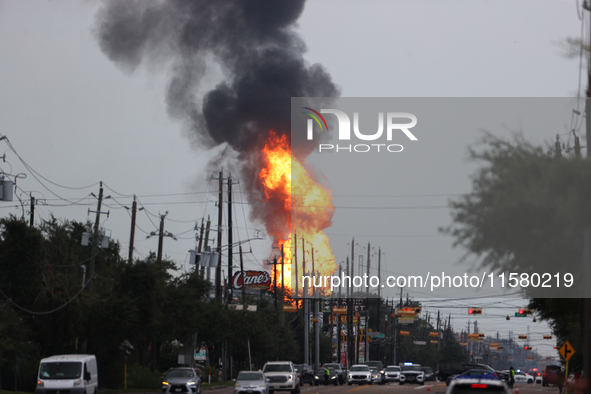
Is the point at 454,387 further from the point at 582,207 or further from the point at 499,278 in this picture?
the point at 499,278

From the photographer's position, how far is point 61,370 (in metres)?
32.8

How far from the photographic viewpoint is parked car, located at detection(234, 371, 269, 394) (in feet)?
114

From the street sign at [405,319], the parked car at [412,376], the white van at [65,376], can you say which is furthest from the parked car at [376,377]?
the white van at [65,376]

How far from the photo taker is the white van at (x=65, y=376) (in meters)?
32.3

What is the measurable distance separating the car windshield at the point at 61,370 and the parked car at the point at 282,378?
1270 centimetres

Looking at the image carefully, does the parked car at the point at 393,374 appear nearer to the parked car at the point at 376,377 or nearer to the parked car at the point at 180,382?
the parked car at the point at 376,377

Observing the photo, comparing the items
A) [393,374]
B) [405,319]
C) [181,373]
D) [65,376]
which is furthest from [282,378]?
[405,319]

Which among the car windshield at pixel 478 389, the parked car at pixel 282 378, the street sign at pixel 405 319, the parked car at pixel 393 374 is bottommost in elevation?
the parked car at pixel 393 374

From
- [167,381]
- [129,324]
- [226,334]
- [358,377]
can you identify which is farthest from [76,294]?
[358,377]

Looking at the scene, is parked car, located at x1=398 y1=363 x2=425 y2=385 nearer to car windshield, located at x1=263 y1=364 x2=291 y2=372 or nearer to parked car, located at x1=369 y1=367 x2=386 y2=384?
parked car, located at x1=369 y1=367 x2=386 y2=384

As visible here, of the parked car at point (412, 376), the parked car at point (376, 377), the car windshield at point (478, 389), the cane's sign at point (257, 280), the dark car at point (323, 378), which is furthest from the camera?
the cane's sign at point (257, 280)

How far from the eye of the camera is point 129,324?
41812 millimetres

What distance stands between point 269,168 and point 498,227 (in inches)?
2336

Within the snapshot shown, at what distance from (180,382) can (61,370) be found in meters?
6.60
